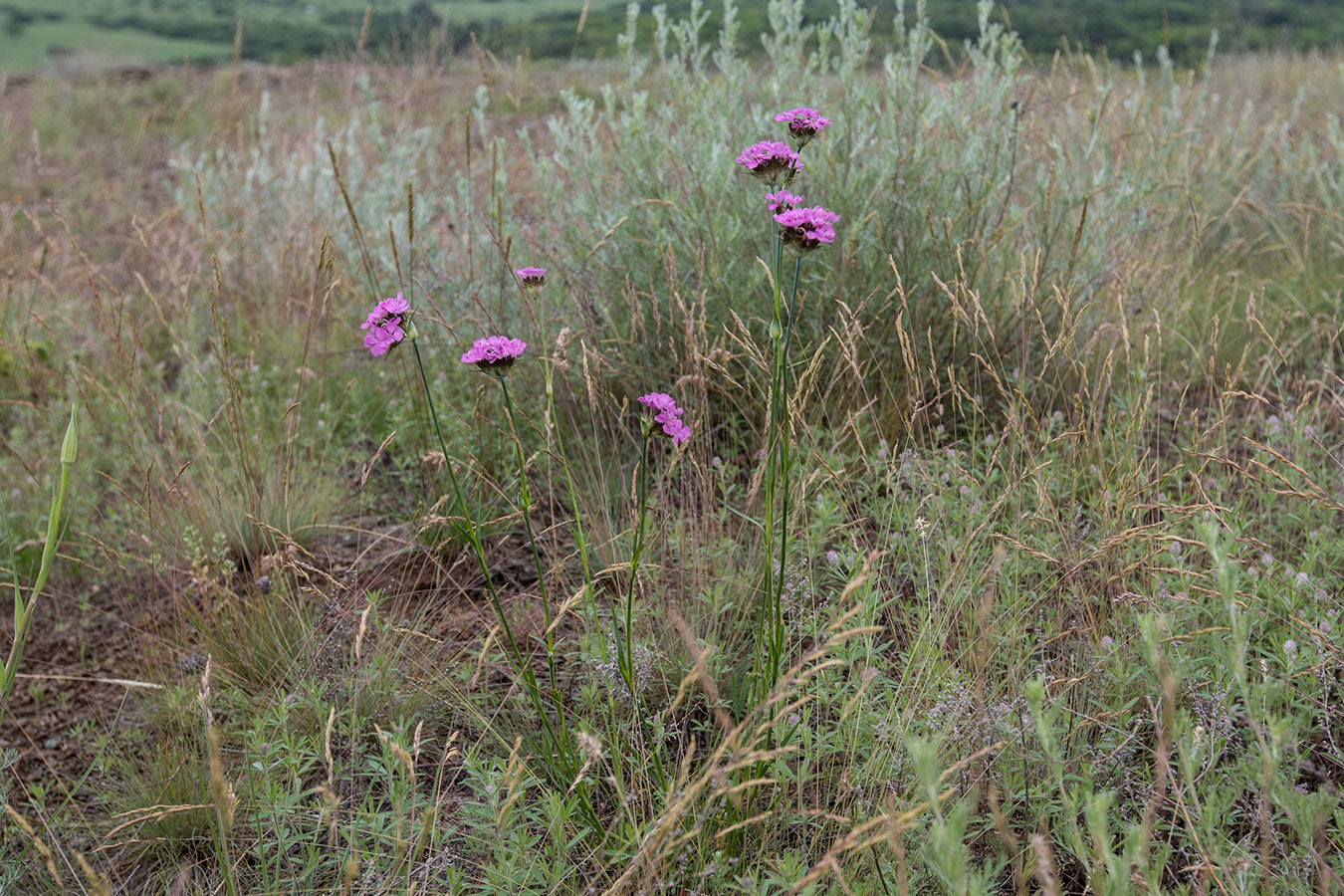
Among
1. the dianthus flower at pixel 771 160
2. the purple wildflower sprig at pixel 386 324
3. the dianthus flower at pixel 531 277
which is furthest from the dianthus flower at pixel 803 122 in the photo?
the purple wildflower sprig at pixel 386 324

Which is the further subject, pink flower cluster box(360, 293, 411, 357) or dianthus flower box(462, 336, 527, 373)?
pink flower cluster box(360, 293, 411, 357)

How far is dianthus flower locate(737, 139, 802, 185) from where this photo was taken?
4.94 ft

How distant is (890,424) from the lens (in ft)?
9.24

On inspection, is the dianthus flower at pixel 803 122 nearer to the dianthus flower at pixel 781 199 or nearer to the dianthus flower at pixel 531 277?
the dianthus flower at pixel 781 199

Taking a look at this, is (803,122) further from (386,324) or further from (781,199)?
(386,324)

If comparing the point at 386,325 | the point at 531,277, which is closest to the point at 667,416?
the point at 531,277

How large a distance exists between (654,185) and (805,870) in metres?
2.36

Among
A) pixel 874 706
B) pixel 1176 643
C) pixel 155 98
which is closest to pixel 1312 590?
pixel 1176 643

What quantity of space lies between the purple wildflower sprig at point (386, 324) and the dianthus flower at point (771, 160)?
65cm

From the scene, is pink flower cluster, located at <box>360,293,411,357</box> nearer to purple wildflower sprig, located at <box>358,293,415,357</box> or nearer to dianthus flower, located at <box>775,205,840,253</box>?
purple wildflower sprig, located at <box>358,293,415,357</box>

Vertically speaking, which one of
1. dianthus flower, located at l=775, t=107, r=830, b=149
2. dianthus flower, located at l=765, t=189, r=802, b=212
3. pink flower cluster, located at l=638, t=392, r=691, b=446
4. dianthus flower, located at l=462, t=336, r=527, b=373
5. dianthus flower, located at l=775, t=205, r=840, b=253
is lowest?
pink flower cluster, located at l=638, t=392, r=691, b=446

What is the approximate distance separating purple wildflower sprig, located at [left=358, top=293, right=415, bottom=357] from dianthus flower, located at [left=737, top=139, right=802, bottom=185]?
0.65m

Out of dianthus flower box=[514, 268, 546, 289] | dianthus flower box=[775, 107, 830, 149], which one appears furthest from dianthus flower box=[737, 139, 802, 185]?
dianthus flower box=[514, 268, 546, 289]

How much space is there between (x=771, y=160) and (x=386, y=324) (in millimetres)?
729
